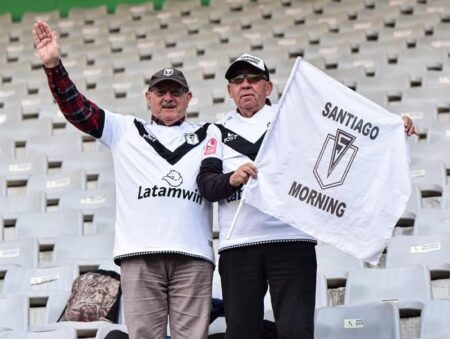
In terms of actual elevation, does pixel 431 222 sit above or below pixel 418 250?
above

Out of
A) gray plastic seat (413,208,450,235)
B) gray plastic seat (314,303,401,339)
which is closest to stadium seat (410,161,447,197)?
gray plastic seat (413,208,450,235)

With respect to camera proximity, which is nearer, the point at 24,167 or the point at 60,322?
the point at 60,322

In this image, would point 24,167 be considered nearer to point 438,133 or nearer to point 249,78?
point 438,133

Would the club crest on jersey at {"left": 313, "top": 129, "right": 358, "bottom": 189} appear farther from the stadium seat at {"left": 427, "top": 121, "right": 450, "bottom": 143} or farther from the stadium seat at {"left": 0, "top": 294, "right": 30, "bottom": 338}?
the stadium seat at {"left": 427, "top": 121, "right": 450, "bottom": 143}

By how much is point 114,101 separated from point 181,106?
131 inches

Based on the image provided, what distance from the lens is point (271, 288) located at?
2486mm

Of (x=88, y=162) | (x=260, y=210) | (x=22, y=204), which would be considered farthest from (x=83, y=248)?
(x=260, y=210)

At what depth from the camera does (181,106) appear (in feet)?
9.04

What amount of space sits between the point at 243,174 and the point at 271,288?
30cm

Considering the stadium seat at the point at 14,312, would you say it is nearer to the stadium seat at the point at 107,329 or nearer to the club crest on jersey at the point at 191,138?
the stadium seat at the point at 107,329

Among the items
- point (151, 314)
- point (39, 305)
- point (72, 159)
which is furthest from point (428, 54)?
point (151, 314)

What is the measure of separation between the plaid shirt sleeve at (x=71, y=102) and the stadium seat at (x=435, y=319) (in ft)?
3.53

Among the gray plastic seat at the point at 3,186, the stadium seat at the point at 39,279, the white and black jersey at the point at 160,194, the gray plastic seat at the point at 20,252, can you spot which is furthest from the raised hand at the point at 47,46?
the gray plastic seat at the point at 3,186

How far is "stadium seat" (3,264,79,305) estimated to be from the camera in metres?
3.57
